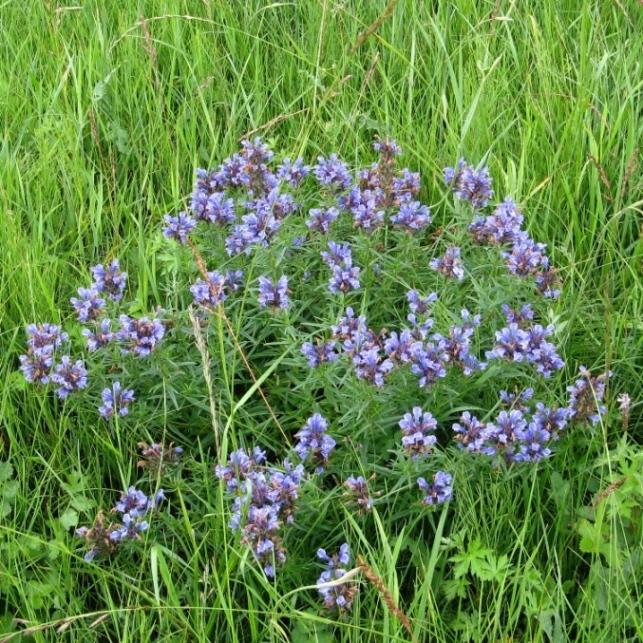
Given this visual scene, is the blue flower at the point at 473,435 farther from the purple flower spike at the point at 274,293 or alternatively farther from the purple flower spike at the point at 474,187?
the purple flower spike at the point at 474,187

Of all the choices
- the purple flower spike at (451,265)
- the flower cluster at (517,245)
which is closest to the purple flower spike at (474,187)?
the flower cluster at (517,245)

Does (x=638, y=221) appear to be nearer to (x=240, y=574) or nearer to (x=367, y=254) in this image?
(x=367, y=254)

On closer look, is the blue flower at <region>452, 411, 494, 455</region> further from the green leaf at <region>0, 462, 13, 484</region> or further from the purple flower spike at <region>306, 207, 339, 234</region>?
the green leaf at <region>0, 462, 13, 484</region>

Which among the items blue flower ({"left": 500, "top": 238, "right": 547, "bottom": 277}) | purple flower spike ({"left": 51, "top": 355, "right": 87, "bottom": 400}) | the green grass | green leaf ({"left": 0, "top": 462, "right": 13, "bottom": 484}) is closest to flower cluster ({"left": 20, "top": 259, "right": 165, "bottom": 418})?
purple flower spike ({"left": 51, "top": 355, "right": 87, "bottom": 400})

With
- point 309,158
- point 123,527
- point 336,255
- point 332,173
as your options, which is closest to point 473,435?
point 336,255

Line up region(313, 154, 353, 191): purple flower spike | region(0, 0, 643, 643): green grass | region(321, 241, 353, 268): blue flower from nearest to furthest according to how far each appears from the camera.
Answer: region(0, 0, 643, 643): green grass
region(321, 241, 353, 268): blue flower
region(313, 154, 353, 191): purple flower spike

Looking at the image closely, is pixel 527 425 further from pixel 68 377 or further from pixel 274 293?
pixel 68 377

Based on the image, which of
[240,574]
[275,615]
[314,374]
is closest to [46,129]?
[314,374]
